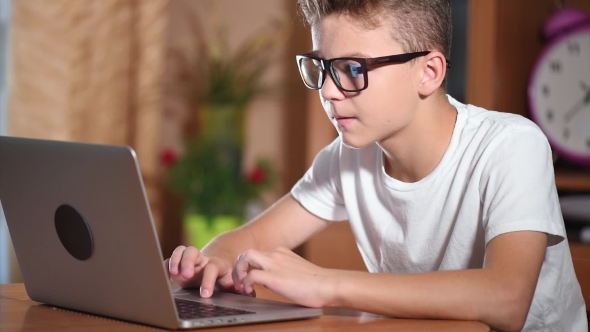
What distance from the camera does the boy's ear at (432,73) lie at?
1.42 meters

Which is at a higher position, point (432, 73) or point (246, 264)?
point (432, 73)

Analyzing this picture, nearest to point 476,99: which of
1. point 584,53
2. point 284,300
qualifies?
point 584,53

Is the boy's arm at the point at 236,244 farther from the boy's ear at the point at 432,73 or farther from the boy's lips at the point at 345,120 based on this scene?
the boy's ear at the point at 432,73

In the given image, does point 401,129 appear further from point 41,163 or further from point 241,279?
point 41,163

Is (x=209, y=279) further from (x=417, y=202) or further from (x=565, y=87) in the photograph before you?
(x=565, y=87)

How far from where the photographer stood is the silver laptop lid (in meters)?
0.95

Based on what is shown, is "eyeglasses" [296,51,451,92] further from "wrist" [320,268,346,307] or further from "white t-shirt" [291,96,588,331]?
"wrist" [320,268,346,307]

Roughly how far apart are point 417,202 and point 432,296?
1.27ft

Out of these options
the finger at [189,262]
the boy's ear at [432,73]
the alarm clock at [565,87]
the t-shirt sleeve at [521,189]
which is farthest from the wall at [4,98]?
the t-shirt sleeve at [521,189]

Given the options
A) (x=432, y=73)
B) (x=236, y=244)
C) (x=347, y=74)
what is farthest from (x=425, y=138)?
(x=236, y=244)

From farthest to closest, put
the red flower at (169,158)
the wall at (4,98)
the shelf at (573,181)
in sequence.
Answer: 1. the red flower at (169,158)
2. the wall at (4,98)
3. the shelf at (573,181)

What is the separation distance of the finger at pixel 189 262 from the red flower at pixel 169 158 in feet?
7.10

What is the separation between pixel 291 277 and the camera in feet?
3.61

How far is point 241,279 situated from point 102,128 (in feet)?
7.80
